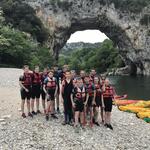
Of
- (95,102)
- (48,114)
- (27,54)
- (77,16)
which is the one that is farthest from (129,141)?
(77,16)

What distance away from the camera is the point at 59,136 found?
1775cm

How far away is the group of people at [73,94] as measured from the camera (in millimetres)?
19297

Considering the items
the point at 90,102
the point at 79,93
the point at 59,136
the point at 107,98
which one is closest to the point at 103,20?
the point at 107,98

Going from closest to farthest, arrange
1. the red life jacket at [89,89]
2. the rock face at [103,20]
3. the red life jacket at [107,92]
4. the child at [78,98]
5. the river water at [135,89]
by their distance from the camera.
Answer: the child at [78,98], the red life jacket at [89,89], the red life jacket at [107,92], the river water at [135,89], the rock face at [103,20]

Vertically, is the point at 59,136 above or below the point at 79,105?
below

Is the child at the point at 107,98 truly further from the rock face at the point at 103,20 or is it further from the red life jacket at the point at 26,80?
the rock face at the point at 103,20

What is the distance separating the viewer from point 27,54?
2394 inches

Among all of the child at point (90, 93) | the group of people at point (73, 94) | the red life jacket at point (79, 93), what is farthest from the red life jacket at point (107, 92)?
the red life jacket at point (79, 93)

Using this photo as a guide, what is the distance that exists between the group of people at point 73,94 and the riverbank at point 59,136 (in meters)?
0.55

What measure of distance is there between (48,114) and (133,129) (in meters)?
4.90

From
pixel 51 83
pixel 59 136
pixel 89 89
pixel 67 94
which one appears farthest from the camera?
pixel 51 83

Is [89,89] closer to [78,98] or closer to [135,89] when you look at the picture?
[78,98]

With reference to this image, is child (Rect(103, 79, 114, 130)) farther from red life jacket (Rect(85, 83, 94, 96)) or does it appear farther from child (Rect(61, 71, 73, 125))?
child (Rect(61, 71, 73, 125))

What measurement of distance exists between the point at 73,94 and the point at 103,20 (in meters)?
71.4
